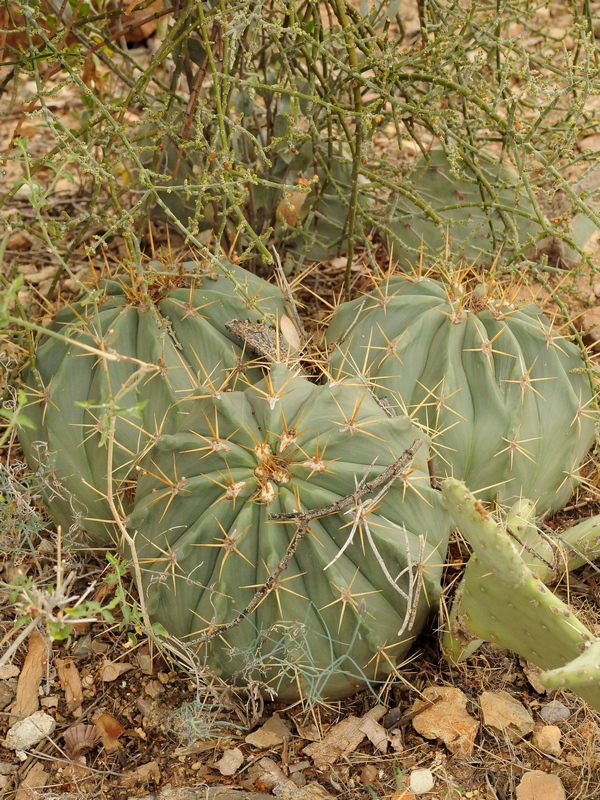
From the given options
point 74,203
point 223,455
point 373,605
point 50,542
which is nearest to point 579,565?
point 373,605

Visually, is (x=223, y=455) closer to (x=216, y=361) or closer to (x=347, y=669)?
(x=216, y=361)

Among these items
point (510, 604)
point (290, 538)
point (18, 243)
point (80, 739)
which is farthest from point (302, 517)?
point (18, 243)

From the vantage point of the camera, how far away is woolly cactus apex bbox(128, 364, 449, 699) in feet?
5.50

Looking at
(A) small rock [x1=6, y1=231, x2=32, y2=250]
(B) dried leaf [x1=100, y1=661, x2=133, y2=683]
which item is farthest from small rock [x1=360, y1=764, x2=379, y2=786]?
(A) small rock [x1=6, y1=231, x2=32, y2=250]

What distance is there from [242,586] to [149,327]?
67cm

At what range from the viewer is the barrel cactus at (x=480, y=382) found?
197 cm

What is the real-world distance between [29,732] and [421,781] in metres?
0.87

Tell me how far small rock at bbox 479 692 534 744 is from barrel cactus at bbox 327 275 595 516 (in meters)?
0.46

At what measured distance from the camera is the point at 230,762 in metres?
1.80

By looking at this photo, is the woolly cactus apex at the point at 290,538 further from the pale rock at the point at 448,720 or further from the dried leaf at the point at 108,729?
the dried leaf at the point at 108,729

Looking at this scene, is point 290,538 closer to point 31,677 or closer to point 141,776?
point 141,776

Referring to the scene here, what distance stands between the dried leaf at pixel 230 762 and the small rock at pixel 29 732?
0.41m

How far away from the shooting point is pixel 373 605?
1713mm

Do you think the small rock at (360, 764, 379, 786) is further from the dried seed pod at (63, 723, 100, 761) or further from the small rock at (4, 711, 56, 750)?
the small rock at (4, 711, 56, 750)
